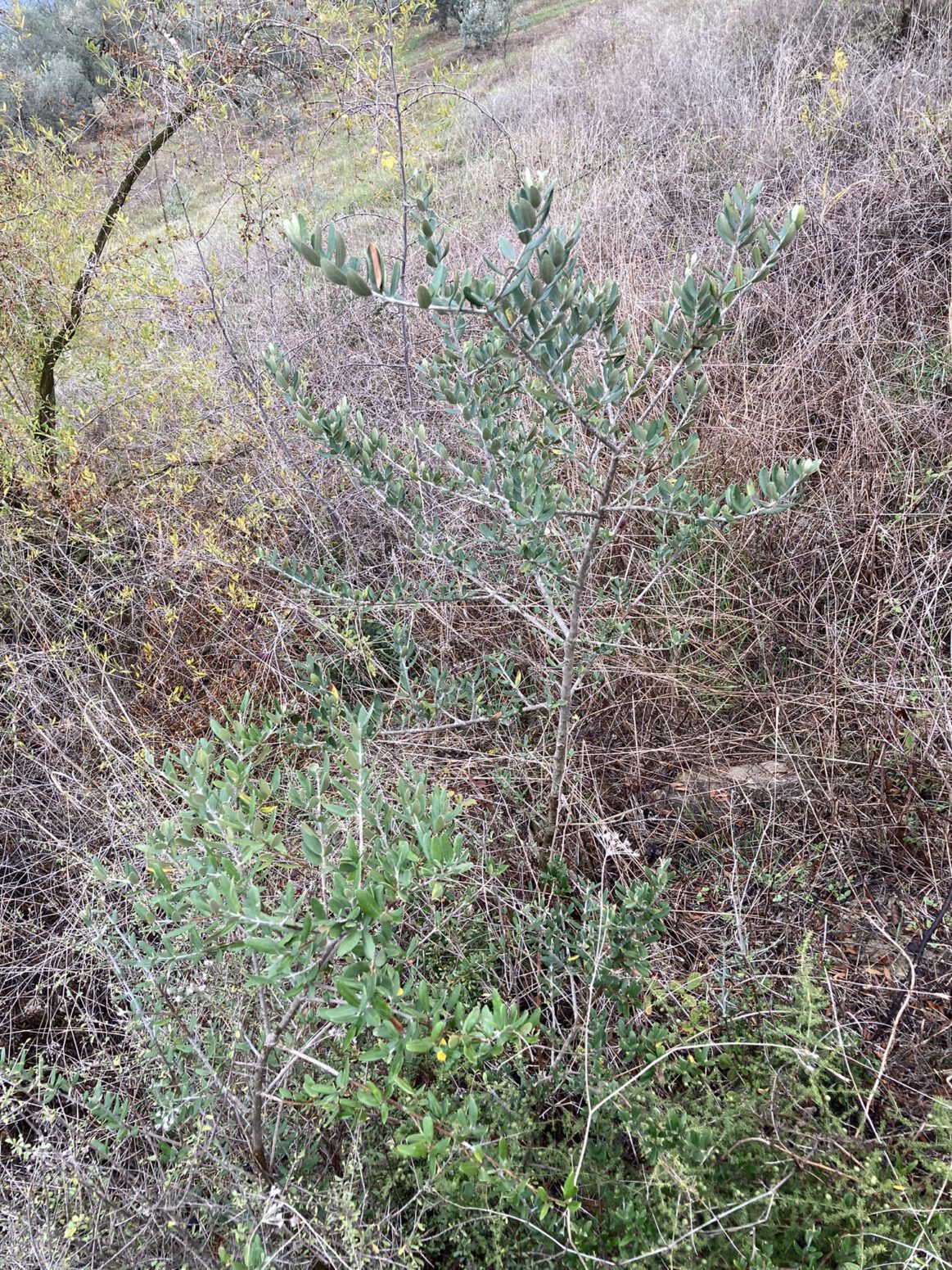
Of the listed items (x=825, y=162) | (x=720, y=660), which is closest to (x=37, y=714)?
(x=720, y=660)

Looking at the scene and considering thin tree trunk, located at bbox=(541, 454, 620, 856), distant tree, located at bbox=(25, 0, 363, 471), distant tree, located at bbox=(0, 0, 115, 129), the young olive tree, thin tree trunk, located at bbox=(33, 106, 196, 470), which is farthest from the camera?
distant tree, located at bbox=(0, 0, 115, 129)

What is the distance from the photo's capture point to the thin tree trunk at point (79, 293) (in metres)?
3.08

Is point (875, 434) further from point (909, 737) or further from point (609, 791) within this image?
point (609, 791)

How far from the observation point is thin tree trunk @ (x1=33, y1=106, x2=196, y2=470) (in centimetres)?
308

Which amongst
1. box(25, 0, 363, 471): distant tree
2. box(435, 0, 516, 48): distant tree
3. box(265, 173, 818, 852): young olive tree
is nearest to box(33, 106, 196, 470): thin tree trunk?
box(25, 0, 363, 471): distant tree

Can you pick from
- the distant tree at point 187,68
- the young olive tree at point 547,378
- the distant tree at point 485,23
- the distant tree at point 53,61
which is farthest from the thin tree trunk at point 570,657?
the distant tree at point 485,23

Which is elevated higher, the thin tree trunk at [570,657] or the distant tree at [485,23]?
the distant tree at [485,23]

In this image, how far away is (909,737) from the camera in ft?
6.09

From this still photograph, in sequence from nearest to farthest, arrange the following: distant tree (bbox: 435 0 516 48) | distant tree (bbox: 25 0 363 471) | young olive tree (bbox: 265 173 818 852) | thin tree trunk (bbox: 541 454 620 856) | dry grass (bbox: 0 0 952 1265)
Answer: young olive tree (bbox: 265 173 818 852) < thin tree trunk (bbox: 541 454 620 856) < dry grass (bbox: 0 0 952 1265) < distant tree (bbox: 25 0 363 471) < distant tree (bbox: 435 0 516 48)

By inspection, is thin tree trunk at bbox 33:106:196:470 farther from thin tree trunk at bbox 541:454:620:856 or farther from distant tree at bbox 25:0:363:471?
thin tree trunk at bbox 541:454:620:856

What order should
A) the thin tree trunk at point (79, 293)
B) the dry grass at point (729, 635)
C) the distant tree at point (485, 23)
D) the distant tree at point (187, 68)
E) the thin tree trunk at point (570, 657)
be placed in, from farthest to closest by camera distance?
the distant tree at point (485, 23)
the thin tree trunk at point (79, 293)
the distant tree at point (187, 68)
the dry grass at point (729, 635)
the thin tree trunk at point (570, 657)

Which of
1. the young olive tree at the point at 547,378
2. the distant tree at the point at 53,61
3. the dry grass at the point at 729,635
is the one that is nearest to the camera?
the young olive tree at the point at 547,378

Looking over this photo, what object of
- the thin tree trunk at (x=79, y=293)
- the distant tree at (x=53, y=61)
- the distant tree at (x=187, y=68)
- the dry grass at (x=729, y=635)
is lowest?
the dry grass at (x=729, y=635)

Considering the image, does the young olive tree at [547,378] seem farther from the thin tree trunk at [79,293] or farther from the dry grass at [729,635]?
the thin tree trunk at [79,293]
